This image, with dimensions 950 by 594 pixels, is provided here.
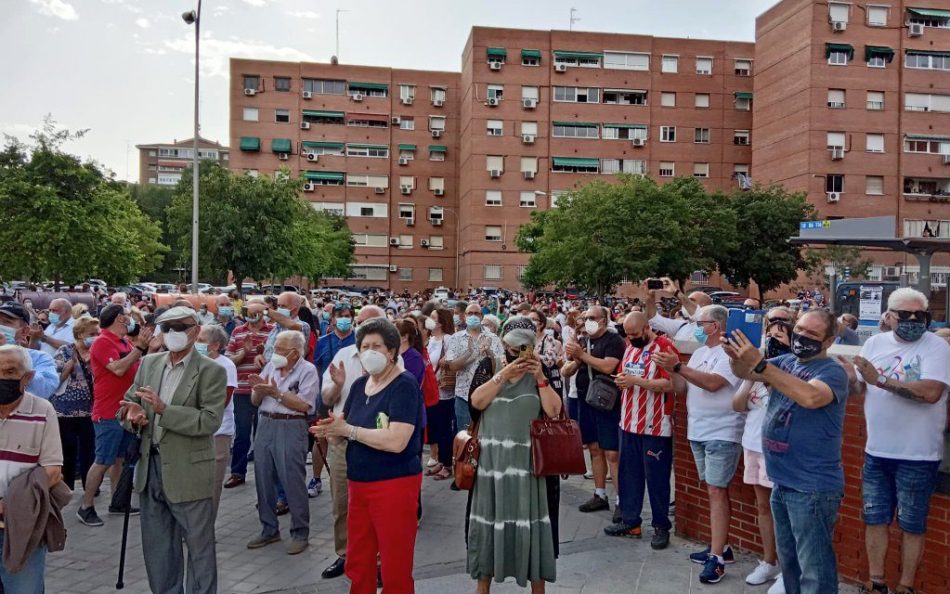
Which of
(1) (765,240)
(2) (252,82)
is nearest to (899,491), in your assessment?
(1) (765,240)

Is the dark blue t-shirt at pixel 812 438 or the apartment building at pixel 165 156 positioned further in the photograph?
the apartment building at pixel 165 156

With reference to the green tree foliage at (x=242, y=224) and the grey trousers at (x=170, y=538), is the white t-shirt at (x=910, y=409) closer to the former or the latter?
the grey trousers at (x=170, y=538)

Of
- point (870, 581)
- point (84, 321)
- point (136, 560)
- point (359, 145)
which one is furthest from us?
point (359, 145)

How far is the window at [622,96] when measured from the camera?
56719mm

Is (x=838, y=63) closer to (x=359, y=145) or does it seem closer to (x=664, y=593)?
(x=359, y=145)

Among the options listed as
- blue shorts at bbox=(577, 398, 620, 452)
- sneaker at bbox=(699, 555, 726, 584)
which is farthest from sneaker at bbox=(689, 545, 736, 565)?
blue shorts at bbox=(577, 398, 620, 452)

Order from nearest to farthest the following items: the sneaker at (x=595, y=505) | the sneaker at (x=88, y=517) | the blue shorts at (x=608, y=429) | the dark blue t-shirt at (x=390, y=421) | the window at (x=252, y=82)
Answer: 1. the dark blue t-shirt at (x=390, y=421)
2. the sneaker at (x=88, y=517)
3. the blue shorts at (x=608, y=429)
4. the sneaker at (x=595, y=505)
5. the window at (x=252, y=82)

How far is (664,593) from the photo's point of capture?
5.25 m

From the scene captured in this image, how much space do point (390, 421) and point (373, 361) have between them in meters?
0.36

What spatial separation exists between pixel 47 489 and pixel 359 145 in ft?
194

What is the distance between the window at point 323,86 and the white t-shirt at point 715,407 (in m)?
59.2

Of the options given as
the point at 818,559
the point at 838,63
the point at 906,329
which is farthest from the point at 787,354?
the point at 838,63

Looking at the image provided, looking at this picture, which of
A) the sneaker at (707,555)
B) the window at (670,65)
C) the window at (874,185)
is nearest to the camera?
the sneaker at (707,555)

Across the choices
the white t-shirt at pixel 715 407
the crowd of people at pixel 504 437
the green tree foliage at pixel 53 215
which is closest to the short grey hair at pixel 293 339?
the crowd of people at pixel 504 437
